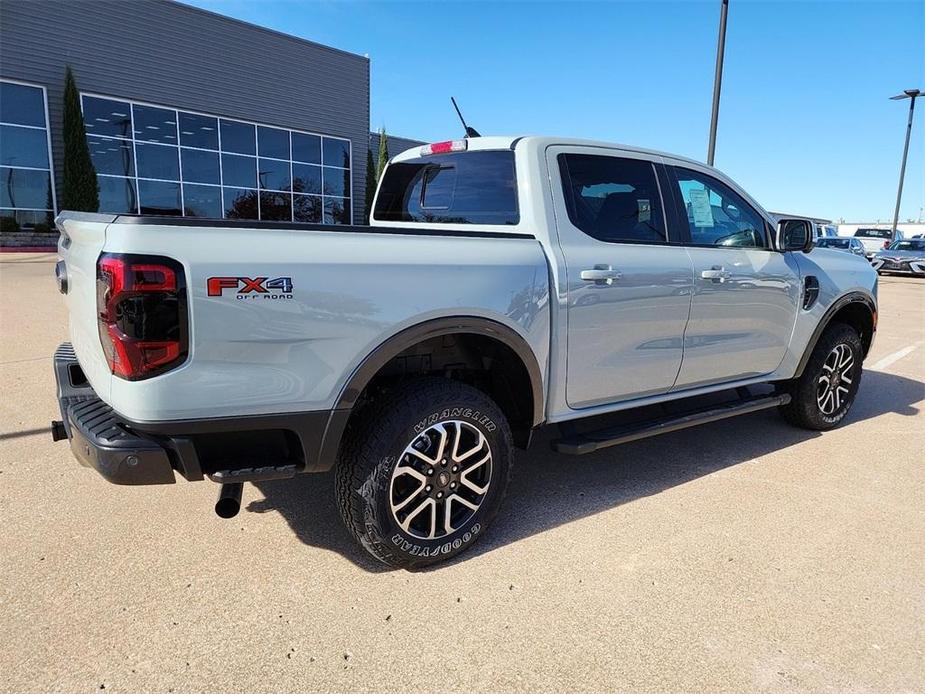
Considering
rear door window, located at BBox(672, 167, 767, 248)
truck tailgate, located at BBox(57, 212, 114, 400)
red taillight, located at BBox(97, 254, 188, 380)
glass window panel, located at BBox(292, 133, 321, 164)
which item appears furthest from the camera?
glass window panel, located at BBox(292, 133, 321, 164)

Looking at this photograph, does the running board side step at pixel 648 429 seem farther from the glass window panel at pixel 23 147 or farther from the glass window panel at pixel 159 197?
the glass window panel at pixel 23 147

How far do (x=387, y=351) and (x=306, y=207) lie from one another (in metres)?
23.6

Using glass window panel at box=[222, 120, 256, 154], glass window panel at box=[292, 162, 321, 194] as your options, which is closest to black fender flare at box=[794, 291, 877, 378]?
glass window panel at box=[222, 120, 256, 154]

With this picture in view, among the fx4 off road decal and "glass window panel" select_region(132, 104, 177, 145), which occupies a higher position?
"glass window panel" select_region(132, 104, 177, 145)

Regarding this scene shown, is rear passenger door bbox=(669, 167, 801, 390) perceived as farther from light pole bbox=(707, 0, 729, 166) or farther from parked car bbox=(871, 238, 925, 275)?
parked car bbox=(871, 238, 925, 275)

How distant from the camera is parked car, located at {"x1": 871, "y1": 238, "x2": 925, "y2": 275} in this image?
2394 cm

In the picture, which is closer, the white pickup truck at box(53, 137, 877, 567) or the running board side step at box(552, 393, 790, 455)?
the white pickup truck at box(53, 137, 877, 567)

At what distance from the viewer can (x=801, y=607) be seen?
2.62m

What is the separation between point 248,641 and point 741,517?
2.50m

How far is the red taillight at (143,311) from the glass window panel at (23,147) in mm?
20422

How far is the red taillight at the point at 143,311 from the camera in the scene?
2078 mm

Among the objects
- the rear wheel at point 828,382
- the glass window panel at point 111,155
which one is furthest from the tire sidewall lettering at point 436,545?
the glass window panel at point 111,155

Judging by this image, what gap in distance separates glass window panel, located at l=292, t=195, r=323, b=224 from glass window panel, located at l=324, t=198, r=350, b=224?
13.7 inches

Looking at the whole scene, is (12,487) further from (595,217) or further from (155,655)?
(595,217)
